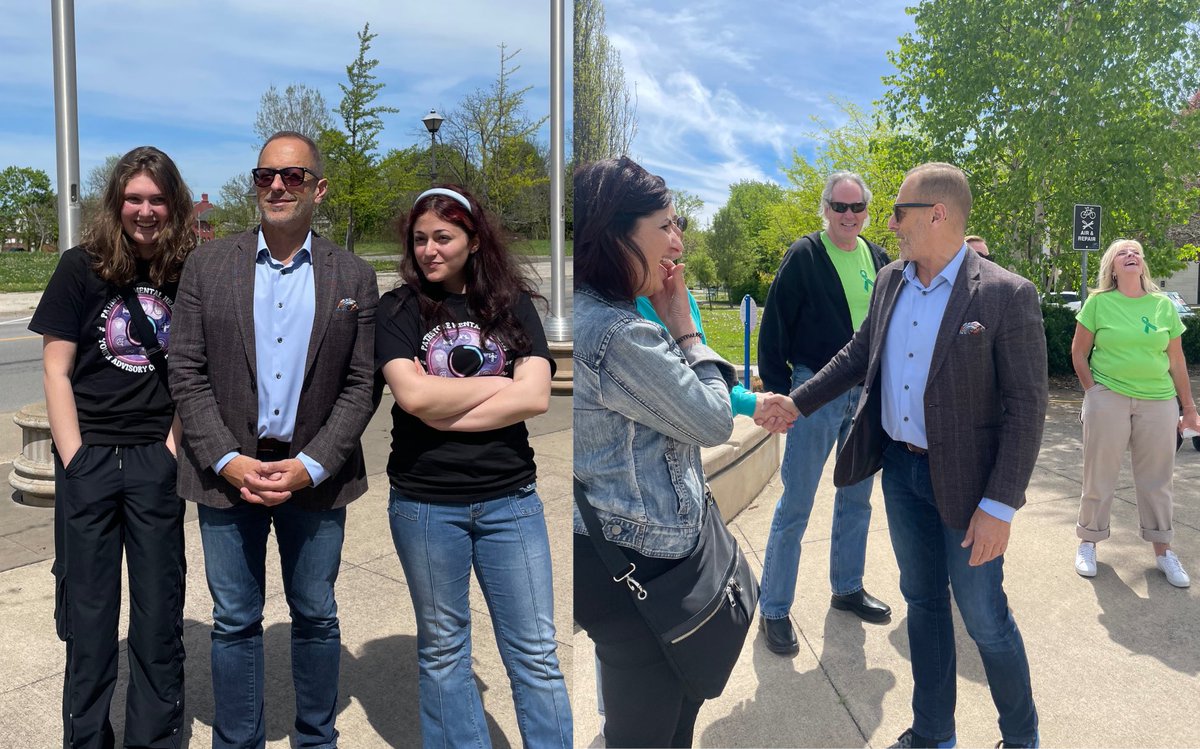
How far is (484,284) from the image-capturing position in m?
1.81

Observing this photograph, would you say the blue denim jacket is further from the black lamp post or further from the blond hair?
the blond hair

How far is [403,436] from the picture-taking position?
72.4 inches

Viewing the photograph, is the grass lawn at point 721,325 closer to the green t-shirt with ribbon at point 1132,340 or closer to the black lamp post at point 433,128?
the black lamp post at point 433,128

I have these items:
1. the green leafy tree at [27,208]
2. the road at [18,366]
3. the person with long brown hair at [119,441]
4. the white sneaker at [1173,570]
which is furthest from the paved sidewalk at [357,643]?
the road at [18,366]

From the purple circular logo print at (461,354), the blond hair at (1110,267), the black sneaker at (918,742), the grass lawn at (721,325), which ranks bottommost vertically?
the black sneaker at (918,742)

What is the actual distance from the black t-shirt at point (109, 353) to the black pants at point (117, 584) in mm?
60

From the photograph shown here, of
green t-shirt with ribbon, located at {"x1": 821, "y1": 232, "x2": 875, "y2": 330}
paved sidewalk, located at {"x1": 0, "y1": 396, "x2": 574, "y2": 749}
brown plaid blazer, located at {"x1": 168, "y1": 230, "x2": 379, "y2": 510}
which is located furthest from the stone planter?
green t-shirt with ribbon, located at {"x1": 821, "y1": 232, "x2": 875, "y2": 330}

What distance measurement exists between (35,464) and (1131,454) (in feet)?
16.4

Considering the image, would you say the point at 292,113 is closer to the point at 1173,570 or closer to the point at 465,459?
the point at 465,459

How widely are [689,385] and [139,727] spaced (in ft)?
5.73

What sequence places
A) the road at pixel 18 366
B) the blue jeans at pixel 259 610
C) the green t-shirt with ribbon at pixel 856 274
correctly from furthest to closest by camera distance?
1. the road at pixel 18 366
2. the blue jeans at pixel 259 610
3. the green t-shirt with ribbon at pixel 856 274

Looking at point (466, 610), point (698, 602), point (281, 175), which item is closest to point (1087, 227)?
point (698, 602)

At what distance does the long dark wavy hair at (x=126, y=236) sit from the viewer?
200 cm

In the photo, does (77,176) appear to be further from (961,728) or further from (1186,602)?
(1186,602)
